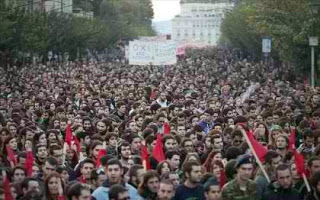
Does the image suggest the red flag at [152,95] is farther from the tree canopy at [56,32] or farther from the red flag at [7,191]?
the red flag at [7,191]

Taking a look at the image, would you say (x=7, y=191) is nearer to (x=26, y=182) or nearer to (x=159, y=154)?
(x=26, y=182)

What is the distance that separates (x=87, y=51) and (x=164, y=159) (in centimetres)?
7398

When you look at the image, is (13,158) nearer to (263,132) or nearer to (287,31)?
(263,132)

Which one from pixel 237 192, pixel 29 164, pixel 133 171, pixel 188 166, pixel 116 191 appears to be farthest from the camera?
pixel 29 164

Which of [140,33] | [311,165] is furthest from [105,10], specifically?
[311,165]

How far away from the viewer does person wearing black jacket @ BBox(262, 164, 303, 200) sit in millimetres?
11484

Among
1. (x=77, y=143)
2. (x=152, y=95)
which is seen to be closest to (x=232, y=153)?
(x=77, y=143)

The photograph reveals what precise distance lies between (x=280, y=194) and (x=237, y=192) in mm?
510

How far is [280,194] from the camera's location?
11531 mm

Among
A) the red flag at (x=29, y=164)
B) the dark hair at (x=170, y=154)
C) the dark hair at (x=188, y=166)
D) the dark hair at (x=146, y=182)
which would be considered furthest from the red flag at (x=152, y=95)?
the dark hair at (x=146, y=182)

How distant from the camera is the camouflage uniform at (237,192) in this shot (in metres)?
11.4

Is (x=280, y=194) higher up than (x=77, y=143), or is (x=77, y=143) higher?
(x=280, y=194)

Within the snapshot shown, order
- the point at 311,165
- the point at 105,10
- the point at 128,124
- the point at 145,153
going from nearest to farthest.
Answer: the point at 311,165 → the point at 145,153 → the point at 128,124 → the point at 105,10

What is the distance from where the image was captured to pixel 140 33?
140000 mm
